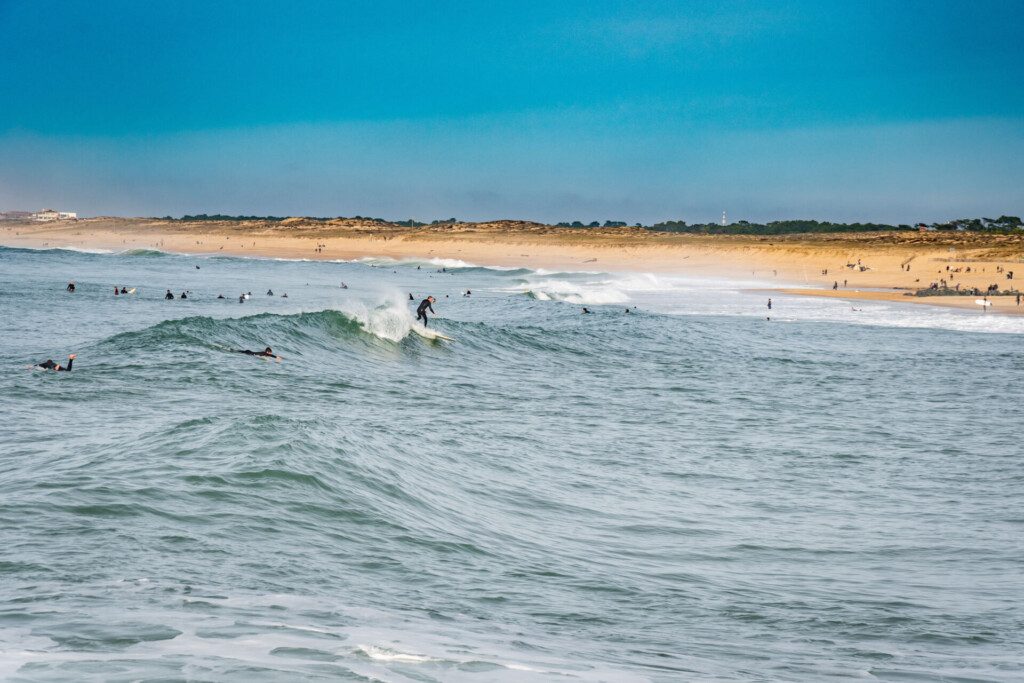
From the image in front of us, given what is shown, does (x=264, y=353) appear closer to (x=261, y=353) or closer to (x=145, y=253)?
(x=261, y=353)

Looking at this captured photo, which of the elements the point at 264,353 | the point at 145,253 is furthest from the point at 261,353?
the point at 145,253

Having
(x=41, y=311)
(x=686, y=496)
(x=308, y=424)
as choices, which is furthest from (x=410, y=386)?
(x=41, y=311)

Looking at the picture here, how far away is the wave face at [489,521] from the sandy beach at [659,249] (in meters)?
35.5

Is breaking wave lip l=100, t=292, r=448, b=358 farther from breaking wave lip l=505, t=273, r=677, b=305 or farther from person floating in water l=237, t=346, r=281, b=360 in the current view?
breaking wave lip l=505, t=273, r=677, b=305

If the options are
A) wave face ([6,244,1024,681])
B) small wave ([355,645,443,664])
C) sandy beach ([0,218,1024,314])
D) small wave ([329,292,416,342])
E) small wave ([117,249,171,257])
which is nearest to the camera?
small wave ([355,645,443,664])

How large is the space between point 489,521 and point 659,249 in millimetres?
96426

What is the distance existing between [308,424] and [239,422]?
944mm

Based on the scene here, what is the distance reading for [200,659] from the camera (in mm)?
5297

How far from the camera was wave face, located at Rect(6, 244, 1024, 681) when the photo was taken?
6.02m

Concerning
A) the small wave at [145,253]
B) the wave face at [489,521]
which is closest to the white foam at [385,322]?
the wave face at [489,521]

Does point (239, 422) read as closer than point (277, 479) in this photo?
No

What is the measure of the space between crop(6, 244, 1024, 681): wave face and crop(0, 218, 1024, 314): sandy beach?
Answer: 116ft

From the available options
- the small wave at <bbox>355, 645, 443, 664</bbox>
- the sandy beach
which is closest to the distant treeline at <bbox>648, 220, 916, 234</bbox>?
the sandy beach

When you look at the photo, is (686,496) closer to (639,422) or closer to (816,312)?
(639,422)
